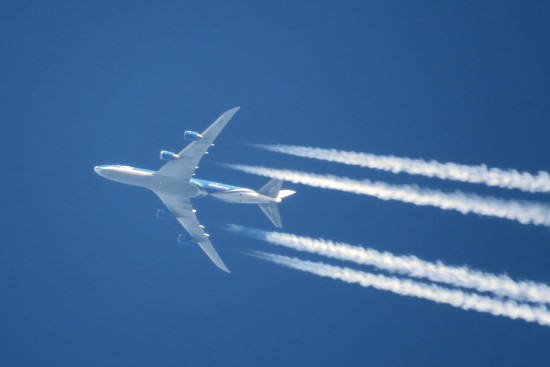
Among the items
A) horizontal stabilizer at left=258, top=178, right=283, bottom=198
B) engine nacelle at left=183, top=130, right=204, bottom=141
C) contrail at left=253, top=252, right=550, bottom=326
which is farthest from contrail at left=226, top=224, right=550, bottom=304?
engine nacelle at left=183, top=130, right=204, bottom=141

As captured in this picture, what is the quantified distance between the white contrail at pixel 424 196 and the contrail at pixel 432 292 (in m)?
5.93

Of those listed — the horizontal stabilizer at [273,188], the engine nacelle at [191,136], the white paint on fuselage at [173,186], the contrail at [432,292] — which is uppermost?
the engine nacelle at [191,136]

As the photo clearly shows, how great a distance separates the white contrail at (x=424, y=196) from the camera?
45.1 meters

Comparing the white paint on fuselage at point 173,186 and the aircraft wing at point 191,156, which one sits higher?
the aircraft wing at point 191,156

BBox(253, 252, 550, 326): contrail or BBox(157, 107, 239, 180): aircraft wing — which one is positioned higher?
BBox(157, 107, 239, 180): aircraft wing

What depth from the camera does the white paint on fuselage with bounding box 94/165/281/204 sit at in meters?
61.0

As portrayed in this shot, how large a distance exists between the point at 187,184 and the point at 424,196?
68.9 feet

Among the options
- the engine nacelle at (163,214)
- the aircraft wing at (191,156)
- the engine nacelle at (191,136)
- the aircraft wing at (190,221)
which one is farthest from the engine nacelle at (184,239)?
the engine nacelle at (191,136)

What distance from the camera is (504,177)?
1930 inches

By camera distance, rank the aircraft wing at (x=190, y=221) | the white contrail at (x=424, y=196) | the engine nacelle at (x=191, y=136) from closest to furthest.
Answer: the white contrail at (x=424, y=196) < the engine nacelle at (x=191, y=136) < the aircraft wing at (x=190, y=221)

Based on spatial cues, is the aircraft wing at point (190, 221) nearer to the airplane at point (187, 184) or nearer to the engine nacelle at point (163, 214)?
the airplane at point (187, 184)

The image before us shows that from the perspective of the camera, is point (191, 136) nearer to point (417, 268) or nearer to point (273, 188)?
point (273, 188)

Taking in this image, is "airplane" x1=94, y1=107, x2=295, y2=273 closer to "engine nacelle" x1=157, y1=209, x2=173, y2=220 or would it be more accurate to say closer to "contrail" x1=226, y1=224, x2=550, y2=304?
"engine nacelle" x1=157, y1=209, x2=173, y2=220

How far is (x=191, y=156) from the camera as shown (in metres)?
61.4
